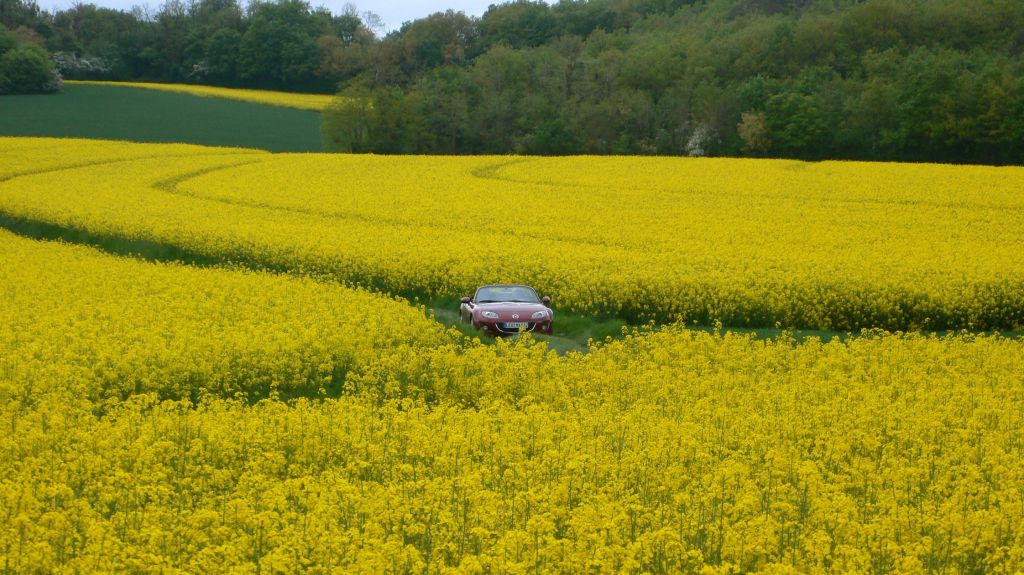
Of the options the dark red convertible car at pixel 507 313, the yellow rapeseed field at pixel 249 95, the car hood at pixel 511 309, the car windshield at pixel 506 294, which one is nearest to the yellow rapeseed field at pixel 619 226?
the car windshield at pixel 506 294

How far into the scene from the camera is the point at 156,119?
8794 cm

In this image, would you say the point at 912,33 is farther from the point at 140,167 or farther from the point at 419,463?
the point at 419,463

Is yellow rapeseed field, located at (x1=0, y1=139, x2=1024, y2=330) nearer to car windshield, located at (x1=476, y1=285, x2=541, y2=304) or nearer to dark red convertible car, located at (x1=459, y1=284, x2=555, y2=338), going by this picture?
car windshield, located at (x1=476, y1=285, x2=541, y2=304)

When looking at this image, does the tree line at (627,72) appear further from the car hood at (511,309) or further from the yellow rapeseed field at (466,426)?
the car hood at (511,309)

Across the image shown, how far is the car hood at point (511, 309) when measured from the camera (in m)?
22.3

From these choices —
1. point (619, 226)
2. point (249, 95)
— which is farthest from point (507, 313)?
point (249, 95)

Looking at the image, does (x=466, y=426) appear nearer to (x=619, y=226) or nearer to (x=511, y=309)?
(x=511, y=309)

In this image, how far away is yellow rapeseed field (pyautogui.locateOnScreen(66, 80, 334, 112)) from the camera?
104125 mm

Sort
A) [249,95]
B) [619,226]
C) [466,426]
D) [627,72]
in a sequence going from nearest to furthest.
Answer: [466,426] < [619,226] < [627,72] < [249,95]

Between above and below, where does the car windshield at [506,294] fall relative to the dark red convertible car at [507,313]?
above

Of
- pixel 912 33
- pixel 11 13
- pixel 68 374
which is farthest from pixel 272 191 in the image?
pixel 11 13

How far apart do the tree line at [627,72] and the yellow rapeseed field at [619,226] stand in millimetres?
11625

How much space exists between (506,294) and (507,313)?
3.73 feet

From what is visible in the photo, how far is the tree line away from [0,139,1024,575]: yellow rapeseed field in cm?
3775
